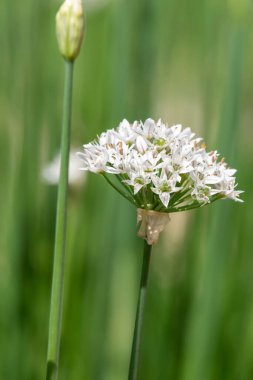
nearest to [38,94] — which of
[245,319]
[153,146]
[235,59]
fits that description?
[235,59]

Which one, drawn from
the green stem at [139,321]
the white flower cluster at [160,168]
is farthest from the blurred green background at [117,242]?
the green stem at [139,321]

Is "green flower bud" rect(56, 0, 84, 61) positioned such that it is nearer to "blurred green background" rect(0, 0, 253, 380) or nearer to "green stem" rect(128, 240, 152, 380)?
"green stem" rect(128, 240, 152, 380)

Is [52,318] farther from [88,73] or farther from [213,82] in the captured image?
[88,73]

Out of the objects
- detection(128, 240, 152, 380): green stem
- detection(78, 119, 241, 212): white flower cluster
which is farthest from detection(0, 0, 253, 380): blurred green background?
detection(128, 240, 152, 380): green stem

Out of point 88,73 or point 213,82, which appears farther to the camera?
point 88,73

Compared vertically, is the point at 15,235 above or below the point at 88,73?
below

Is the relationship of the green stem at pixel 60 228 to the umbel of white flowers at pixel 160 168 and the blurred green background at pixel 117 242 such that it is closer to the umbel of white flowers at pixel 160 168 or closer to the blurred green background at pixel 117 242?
the umbel of white flowers at pixel 160 168

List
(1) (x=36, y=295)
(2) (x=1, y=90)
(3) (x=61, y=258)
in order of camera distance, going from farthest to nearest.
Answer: (2) (x=1, y=90) → (1) (x=36, y=295) → (3) (x=61, y=258)
